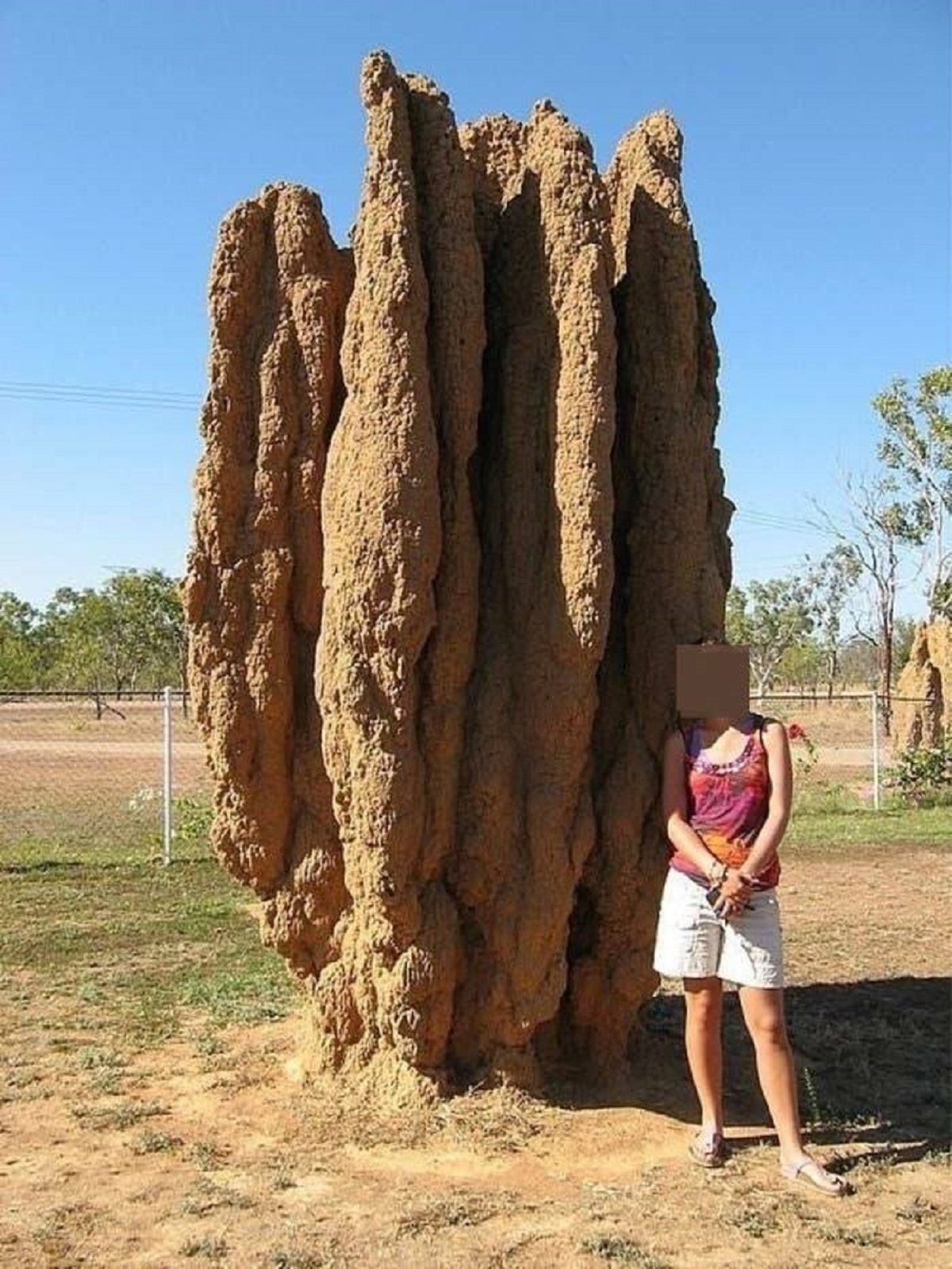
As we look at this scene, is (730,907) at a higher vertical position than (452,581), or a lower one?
lower

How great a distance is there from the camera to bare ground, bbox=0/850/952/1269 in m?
4.66

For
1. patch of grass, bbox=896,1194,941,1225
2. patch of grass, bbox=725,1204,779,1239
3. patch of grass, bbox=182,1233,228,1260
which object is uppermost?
patch of grass, bbox=182,1233,228,1260

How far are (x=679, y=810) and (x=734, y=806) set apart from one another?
0.25 meters

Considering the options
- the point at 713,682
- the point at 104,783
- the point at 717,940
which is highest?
the point at 713,682

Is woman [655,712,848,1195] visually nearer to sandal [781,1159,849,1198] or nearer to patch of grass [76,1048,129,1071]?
sandal [781,1159,849,1198]

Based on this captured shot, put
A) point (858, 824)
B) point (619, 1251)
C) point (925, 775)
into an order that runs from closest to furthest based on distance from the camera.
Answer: point (619, 1251), point (858, 824), point (925, 775)

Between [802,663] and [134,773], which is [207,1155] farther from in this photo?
[802,663]

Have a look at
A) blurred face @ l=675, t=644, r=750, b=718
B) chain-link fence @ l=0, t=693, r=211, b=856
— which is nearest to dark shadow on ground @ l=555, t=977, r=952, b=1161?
blurred face @ l=675, t=644, r=750, b=718

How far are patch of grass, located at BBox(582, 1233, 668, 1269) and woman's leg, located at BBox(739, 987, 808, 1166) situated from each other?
943 mm

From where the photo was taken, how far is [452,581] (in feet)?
20.1

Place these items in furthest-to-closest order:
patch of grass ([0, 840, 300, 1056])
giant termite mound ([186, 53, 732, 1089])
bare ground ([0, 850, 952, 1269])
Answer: patch of grass ([0, 840, 300, 1056]) → giant termite mound ([186, 53, 732, 1089]) → bare ground ([0, 850, 952, 1269])

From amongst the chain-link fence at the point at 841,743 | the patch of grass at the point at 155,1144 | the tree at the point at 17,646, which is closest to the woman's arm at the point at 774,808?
the chain-link fence at the point at 841,743

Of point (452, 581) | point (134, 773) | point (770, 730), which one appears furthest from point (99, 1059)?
point (134, 773)

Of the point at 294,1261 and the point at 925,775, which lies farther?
the point at 925,775
